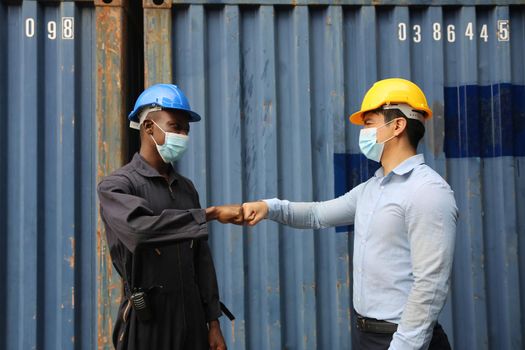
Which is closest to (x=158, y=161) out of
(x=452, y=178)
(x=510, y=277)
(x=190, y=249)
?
(x=190, y=249)

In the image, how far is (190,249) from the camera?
2.52 meters

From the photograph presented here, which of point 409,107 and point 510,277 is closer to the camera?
point 409,107

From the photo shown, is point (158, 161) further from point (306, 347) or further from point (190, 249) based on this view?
point (306, 347)

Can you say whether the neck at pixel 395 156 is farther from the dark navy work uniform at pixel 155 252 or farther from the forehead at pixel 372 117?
the dark navy work uniform at pixel 155 252

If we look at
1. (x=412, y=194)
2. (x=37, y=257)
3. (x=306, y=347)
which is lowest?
(x=306, y=347)

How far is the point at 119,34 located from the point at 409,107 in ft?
6.79

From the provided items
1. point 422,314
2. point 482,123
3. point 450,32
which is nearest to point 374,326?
point 422,314

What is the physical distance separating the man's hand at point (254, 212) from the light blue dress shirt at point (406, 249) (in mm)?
538

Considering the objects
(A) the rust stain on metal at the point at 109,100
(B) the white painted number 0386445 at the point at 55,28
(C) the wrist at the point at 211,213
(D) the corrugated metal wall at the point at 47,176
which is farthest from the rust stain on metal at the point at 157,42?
(C) the wrist at the point at 211,213

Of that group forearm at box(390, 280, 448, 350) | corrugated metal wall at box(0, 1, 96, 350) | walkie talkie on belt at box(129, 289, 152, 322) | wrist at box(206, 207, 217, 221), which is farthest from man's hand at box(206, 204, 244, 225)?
corrugated metal wall at box(0, 1, 96, 350)

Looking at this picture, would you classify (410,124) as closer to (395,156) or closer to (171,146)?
(395,156)

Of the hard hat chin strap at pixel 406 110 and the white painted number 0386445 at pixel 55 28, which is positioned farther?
the white painted number 0386445 at pixel 55 28

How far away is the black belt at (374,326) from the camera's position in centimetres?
209

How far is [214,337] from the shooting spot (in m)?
2.64
